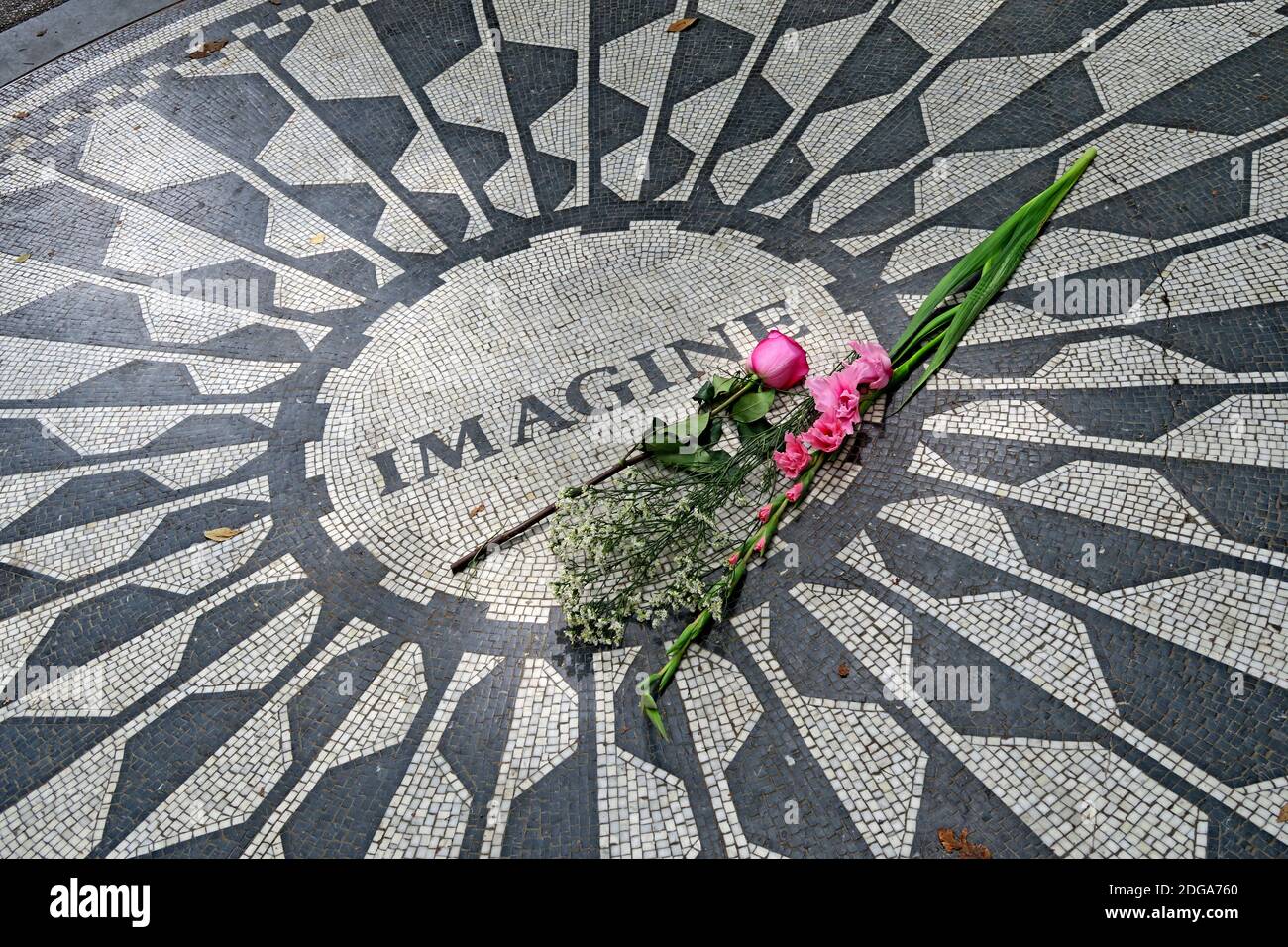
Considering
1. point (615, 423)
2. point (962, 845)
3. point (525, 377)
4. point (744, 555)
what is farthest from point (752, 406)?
point (962, 845)

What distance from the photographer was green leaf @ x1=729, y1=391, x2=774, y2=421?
6277 mm

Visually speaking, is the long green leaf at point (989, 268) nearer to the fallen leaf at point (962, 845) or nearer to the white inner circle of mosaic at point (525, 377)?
the white inner circle of mosaic at point (525, 377)

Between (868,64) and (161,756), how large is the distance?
24.5 ft

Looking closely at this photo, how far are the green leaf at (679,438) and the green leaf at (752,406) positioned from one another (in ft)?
0.85

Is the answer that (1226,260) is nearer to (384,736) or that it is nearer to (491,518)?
(491,518)

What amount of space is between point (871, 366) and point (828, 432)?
0.55m

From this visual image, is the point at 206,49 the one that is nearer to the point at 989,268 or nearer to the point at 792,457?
the point at 792,457

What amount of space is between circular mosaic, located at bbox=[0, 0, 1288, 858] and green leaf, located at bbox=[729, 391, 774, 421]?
389 mm

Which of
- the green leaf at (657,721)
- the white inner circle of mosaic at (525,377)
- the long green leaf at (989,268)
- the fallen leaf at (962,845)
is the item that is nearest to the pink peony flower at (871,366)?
the long green leaf at (989,268)

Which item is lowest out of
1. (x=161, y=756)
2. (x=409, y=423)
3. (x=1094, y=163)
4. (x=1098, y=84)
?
(x=161, y=756)

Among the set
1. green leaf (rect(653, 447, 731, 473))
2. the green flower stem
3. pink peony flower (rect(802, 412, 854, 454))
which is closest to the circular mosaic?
the green flower stem

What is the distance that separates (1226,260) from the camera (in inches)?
271

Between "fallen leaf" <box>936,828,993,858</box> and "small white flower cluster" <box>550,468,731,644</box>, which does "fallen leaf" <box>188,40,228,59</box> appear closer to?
"small white flower cluster" <box>550,468,731,644</box>

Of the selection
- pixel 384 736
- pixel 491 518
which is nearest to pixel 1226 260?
pixel 491 518
